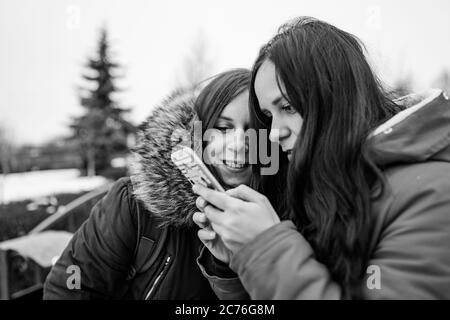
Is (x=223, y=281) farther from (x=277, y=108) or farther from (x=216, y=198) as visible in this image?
(x=277, y=108)

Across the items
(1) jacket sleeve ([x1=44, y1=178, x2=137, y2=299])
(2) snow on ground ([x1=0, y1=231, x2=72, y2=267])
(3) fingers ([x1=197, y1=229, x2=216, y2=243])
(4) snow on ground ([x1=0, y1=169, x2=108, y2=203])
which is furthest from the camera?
(4) snow on ground ([x1=0, y1=169, x2=108, y2=203])

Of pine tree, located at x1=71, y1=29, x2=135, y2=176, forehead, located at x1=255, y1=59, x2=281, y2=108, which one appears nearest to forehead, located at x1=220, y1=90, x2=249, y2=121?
forehead, located at x1=255, y1=59, x2=281, y2=108

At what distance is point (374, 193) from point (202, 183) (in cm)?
61

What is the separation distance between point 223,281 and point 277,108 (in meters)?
0.73

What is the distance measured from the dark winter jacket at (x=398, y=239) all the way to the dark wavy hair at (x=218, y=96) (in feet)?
2.69

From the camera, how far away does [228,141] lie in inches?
67.0

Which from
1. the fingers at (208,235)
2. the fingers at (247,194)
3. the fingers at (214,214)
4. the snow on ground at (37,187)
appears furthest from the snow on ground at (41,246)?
the snow on ground at (37,187)

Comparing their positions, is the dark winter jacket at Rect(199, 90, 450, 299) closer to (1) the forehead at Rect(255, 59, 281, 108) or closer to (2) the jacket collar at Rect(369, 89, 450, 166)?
(2) the jacket collar at Rect(369, 89, 450, 166)

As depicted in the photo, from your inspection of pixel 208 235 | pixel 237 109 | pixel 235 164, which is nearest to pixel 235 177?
pixel 235 164

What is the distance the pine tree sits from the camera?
54.1 feet

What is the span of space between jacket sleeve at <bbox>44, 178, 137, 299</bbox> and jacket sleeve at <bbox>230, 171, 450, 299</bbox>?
0.82 meters

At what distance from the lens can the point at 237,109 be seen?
5.75 ft
